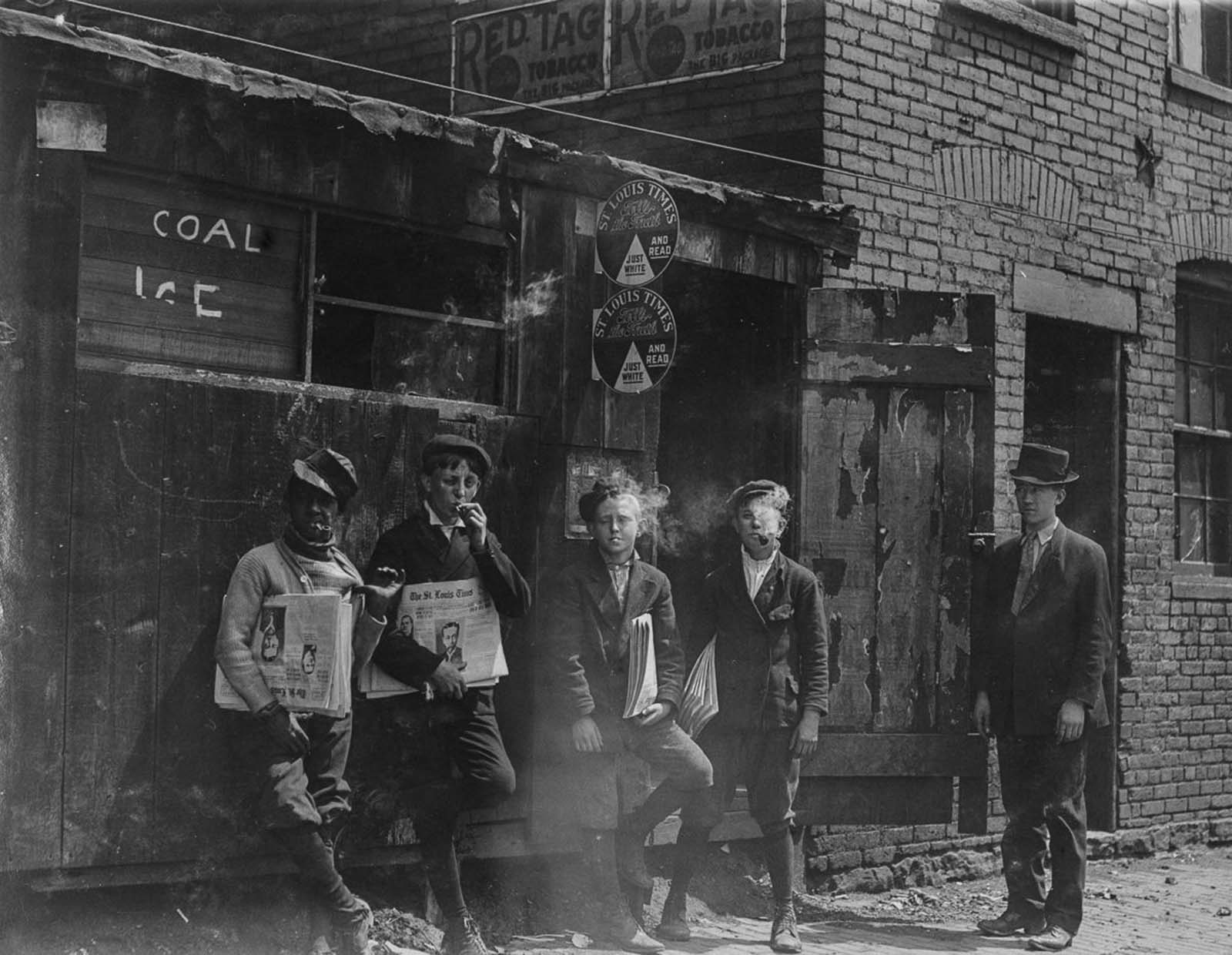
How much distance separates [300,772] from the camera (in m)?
5.87

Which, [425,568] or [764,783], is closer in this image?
[425,568]

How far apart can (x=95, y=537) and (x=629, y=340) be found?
2.48 m

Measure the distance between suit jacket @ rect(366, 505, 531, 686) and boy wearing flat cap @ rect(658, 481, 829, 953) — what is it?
1.18 metres

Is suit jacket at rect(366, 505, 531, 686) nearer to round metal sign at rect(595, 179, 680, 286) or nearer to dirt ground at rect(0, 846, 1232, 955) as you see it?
dirt ground at rect(0, 846, 1232, 955)

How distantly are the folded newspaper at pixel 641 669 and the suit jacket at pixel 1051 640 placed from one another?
5.90ft

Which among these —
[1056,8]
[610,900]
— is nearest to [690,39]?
[1056,8]

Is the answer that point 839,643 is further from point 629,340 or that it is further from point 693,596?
point 629,340

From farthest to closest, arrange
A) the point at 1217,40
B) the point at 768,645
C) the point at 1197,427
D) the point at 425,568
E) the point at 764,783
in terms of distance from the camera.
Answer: the point at 1217,40 → the point at 1197,427 → the point at 768,645 → the point at 764,783 → the point at 425,568

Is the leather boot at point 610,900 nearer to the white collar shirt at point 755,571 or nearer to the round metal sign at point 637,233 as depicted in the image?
the white collar shirt at point 755,571

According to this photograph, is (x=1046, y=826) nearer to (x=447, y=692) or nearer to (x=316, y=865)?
(x=447, y=692)

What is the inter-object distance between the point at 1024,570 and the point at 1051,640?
35 cm

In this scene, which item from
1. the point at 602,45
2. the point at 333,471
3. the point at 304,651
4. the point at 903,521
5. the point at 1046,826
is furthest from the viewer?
the point at 602,45

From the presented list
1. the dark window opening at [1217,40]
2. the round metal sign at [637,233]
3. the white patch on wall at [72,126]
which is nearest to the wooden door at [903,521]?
the round metal sign at [637,233]

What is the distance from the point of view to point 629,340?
7246mm
